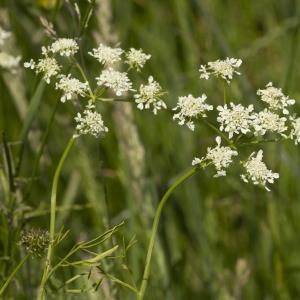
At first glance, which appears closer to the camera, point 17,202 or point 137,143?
point 17,202

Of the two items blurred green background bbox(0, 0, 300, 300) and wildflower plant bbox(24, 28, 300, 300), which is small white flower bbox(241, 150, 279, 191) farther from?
blurred green background bbox(0, 0, 300, 300)

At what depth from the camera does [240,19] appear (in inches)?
124

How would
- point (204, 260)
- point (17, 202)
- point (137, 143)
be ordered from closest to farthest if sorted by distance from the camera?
1. point (17, 202)
2. point (137, 143)
3. point (204, 260)

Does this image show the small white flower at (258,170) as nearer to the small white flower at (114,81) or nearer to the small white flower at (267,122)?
the small white flower at (267,122)

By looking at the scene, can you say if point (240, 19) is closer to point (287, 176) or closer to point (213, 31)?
point (287, 176)

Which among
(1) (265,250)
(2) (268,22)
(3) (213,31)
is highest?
(2) (268,22)

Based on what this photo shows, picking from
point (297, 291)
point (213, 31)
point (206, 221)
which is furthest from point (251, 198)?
point (213, 31)

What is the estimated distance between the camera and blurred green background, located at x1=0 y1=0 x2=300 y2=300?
175 centimetres

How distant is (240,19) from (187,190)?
136 cm

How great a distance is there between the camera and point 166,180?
2.31m

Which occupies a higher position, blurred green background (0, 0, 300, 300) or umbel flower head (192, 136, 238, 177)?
blurred green background (0, 0, 300, 300)

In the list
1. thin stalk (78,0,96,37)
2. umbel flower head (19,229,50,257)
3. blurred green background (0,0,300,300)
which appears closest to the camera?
umbel flower head (19,229,50,257)

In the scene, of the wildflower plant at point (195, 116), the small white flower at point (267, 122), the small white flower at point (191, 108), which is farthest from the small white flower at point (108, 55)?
the small white flower at point (267, 122)

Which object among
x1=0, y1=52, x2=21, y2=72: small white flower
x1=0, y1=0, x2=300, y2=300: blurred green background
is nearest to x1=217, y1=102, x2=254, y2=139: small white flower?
x1=0, y1=0, x2=300, y2=300: blurred green background
